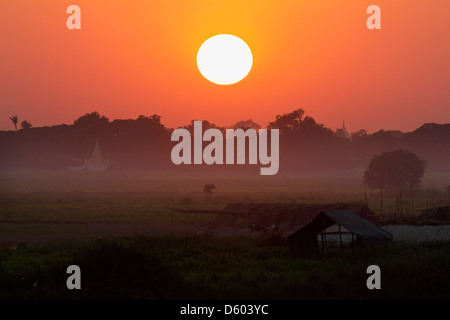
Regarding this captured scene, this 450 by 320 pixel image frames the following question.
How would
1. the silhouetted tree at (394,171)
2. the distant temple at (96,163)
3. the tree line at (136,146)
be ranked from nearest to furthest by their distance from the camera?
the silhouetted tree at (394,171)
the distant temple at (96,163)
the tree line at (136,146)

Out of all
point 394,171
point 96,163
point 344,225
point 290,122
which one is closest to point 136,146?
point 96,163

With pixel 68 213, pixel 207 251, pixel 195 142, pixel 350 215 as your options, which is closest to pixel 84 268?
pixel 207 251

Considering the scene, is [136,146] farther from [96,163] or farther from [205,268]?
[205,268]

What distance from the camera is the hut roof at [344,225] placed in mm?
24750

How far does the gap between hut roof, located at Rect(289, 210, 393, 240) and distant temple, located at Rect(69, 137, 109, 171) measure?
338 feet

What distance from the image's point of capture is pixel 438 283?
19.8 m

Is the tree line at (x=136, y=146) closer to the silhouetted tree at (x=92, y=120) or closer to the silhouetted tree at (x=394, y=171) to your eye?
the silhouetted tree at (x=92, y=120)

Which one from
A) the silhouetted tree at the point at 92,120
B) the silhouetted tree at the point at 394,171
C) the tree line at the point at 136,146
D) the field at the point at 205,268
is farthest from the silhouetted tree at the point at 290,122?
the field at the point at 205,268

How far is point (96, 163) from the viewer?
127188 mm

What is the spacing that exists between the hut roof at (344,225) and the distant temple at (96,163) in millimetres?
103023

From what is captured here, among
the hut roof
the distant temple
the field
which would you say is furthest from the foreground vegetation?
the distant temple

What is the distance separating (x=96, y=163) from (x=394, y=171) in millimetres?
67590
